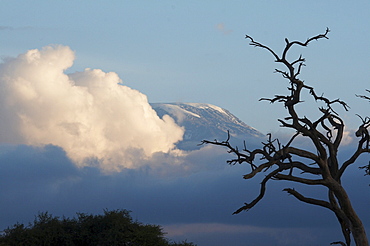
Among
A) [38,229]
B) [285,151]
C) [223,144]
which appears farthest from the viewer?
[38,229]

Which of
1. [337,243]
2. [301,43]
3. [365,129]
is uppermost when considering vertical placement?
[301,43]

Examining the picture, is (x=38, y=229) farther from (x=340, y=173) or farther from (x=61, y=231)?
(x=340, y=173)

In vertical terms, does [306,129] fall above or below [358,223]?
above

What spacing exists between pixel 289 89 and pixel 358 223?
22.8ft

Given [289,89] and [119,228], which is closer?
[289,89]

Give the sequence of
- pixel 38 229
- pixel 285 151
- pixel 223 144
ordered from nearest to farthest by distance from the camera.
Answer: pixel 285 151 → pixel 223 144 → pixel 38 229

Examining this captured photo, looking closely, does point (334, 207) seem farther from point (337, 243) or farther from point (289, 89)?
point (289, 89)

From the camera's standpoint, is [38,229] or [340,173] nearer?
[340,173]

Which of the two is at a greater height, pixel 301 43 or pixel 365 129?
pixel 301 43

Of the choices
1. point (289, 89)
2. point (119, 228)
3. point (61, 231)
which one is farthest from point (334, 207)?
point (61, 231)

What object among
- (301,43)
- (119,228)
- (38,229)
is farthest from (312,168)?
(38,229)

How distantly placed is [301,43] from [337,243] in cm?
976

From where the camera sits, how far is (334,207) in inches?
1103

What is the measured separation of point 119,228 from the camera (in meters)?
40.7
